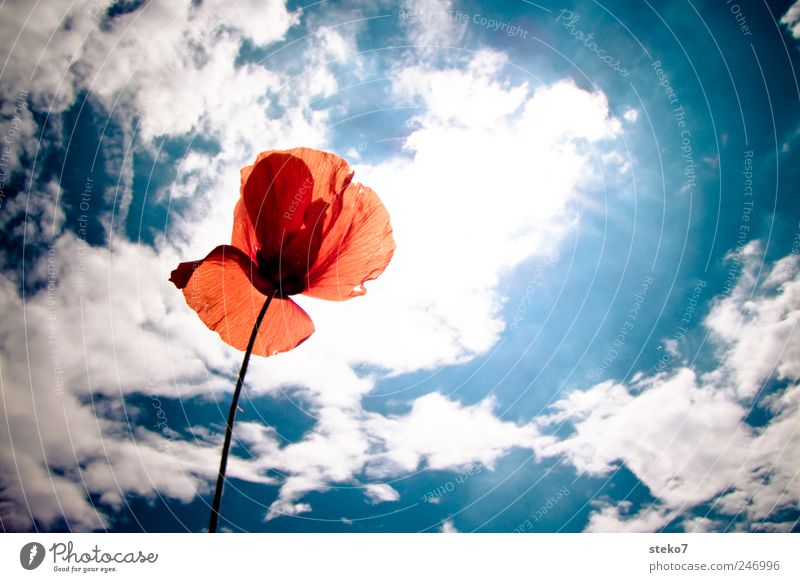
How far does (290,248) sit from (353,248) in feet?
0.72

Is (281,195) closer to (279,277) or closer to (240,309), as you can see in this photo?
(279,277)

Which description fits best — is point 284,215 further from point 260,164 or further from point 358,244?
point 358,244

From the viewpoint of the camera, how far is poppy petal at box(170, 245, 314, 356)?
136 centimetres

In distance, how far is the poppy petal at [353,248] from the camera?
1.52 metres

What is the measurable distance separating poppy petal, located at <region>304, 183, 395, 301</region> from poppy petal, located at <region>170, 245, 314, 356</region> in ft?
0.41
